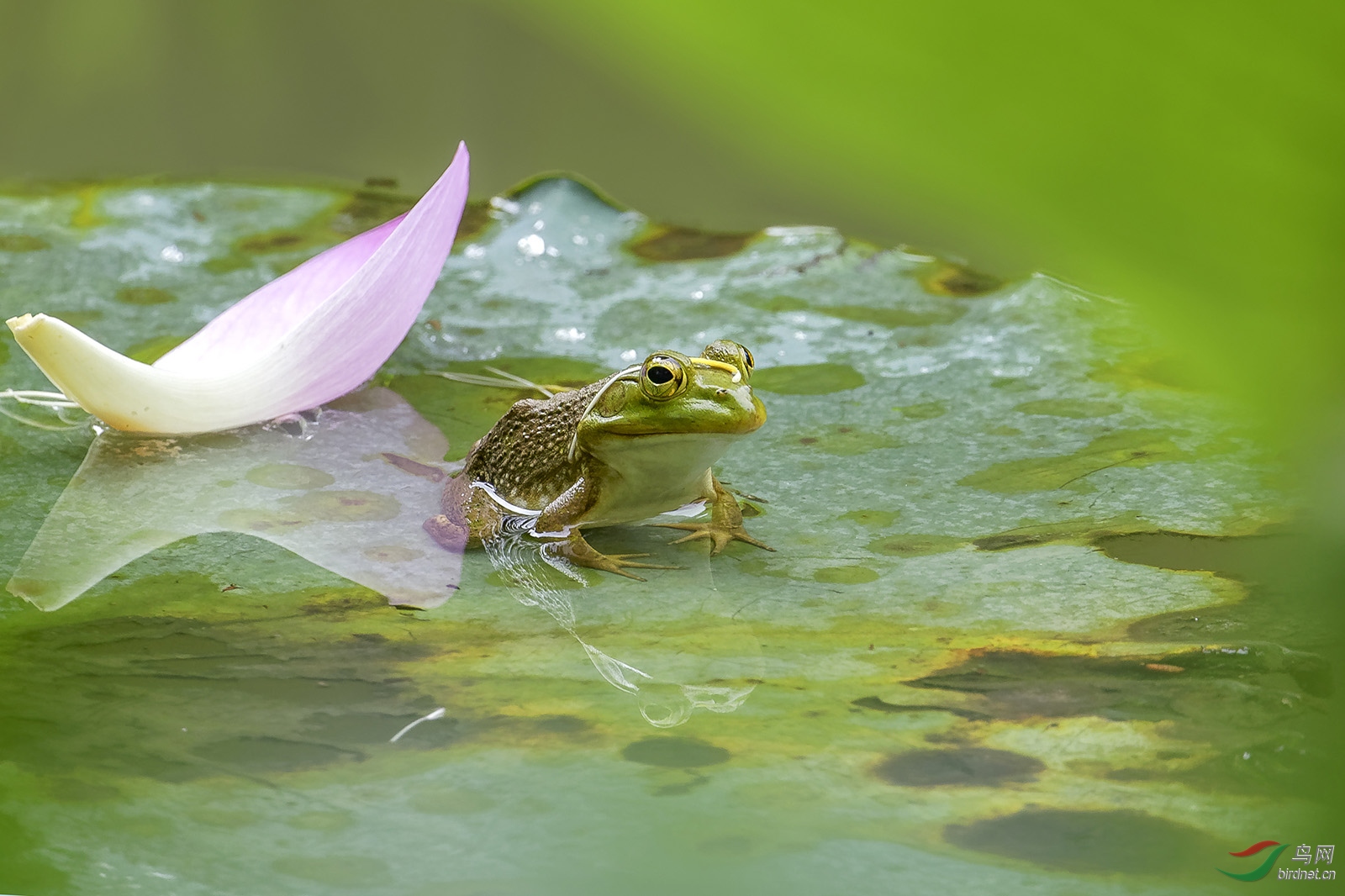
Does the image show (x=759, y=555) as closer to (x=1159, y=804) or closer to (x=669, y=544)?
(x=669, y=544)

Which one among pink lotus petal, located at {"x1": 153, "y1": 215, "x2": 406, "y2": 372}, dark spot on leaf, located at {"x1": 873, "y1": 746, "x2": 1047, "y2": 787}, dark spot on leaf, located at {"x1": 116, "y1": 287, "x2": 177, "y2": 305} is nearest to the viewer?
dark spot on leaf, located at {"x1": 873, "y1": 746, "x2": 1047, "y2": 787}

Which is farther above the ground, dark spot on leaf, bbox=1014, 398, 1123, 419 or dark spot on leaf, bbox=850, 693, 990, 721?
dark spot on leaf, bbox=1014, 398, 1123, 419

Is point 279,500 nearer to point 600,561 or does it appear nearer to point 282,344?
point 282,344

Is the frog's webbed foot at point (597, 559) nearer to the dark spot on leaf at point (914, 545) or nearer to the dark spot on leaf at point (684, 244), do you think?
the dark spot on leaf at point (914, 545)

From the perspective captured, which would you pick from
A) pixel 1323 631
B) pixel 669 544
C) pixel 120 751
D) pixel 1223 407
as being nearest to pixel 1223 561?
pixel 1323 631

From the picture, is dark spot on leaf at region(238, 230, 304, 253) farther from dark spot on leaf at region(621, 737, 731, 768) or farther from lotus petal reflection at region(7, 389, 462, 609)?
dark spot on leaf at region(621, 737, 731, 768)

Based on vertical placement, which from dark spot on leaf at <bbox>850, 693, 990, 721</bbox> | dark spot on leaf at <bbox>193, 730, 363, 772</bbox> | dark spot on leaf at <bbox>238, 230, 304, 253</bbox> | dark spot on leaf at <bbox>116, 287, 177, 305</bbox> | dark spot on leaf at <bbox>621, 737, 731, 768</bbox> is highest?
dark spot on leaf at <bbox>238, 230, 304, 253</bbox>

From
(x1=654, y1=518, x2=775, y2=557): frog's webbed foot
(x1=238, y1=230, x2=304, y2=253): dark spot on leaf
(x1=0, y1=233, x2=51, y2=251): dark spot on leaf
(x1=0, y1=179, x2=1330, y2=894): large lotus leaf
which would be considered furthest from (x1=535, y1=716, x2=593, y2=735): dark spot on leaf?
(x1=0, y1=233, x2=51, y2=251): dark spot on leaf
